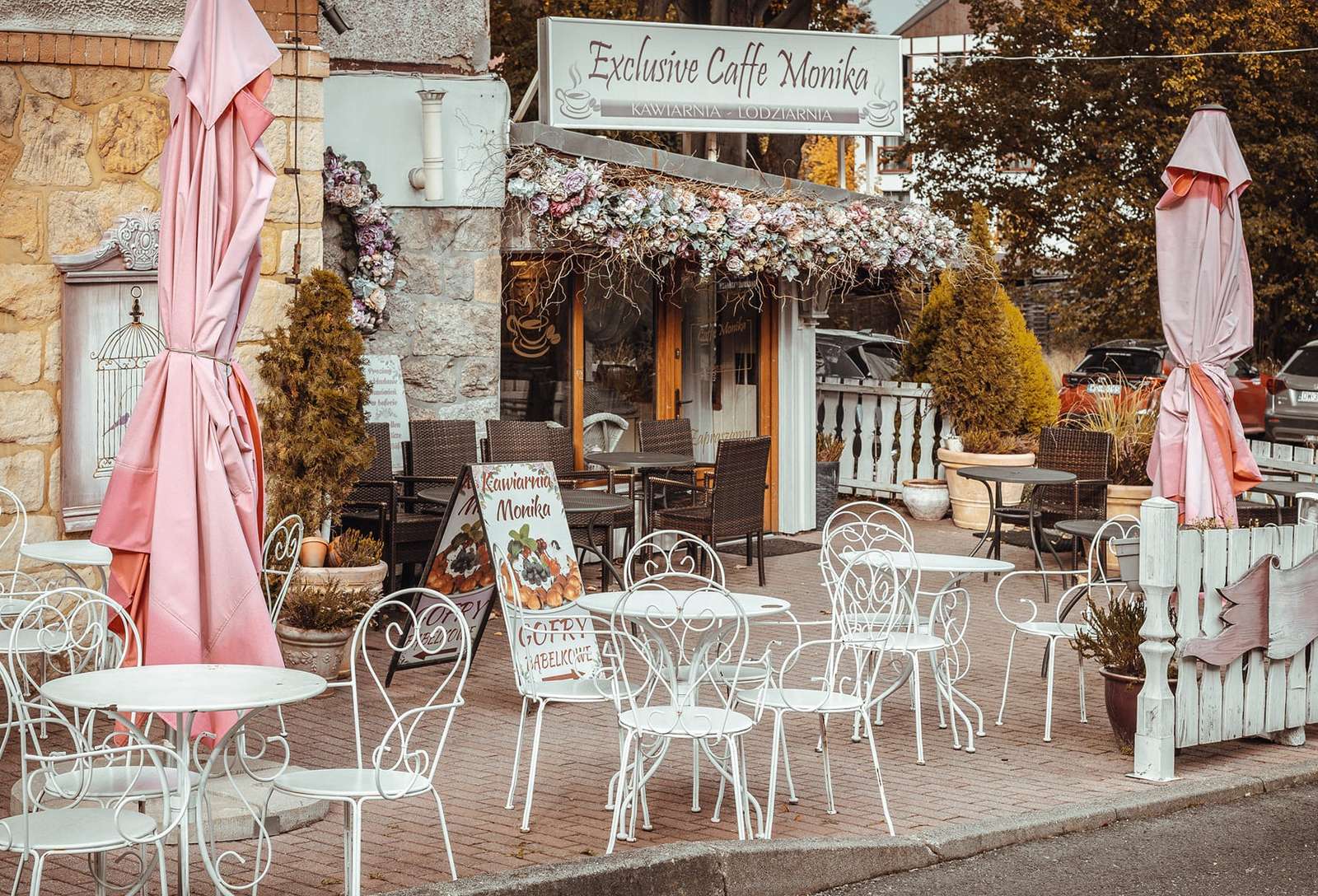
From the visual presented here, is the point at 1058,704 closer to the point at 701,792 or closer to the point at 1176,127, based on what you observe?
the point at 701,792

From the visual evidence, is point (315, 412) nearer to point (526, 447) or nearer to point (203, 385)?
point (526, 447)

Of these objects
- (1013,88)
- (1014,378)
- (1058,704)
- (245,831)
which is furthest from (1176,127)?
(245,831)

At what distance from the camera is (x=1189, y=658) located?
6.46 meters

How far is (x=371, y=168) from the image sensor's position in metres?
10.6

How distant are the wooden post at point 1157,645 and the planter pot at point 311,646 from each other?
3790 mm

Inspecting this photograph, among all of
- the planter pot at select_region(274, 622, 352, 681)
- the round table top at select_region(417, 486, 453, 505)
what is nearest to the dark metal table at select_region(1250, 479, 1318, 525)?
the round table top at select_region(417, 486, 453, 505)

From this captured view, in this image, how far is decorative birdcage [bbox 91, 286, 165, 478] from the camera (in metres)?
8.09

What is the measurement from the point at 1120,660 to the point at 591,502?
353 cm

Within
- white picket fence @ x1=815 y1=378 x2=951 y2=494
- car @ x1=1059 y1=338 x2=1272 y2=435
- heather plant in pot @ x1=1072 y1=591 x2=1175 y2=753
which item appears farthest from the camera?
car @ x1=1059 y1=338 x2=1272 y2=435

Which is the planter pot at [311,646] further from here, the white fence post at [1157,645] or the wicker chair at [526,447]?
the white fence post at [1157,645]

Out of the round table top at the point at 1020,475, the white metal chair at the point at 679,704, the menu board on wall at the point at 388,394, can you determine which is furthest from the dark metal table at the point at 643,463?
Result: the white metal chair at the point at 679,704

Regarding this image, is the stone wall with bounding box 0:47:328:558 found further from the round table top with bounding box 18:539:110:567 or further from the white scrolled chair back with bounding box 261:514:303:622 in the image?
the white scrolled chair back with bounding box 261:514:303:622

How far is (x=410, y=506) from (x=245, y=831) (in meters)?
4.80

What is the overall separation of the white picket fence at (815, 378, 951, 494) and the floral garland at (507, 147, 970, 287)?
2.64 metres
